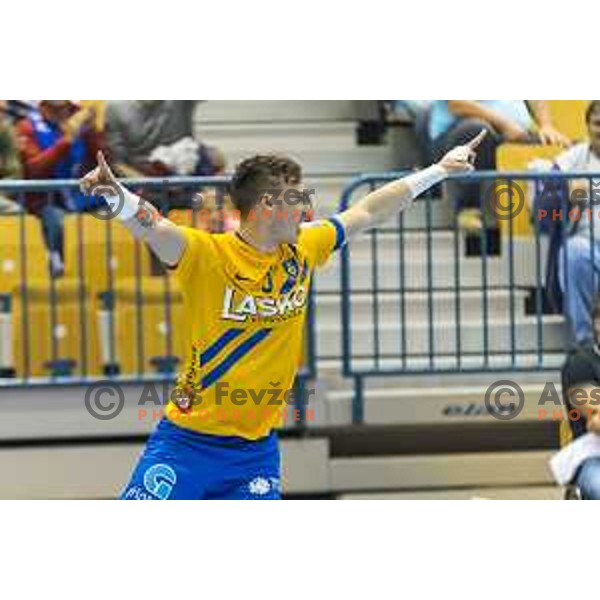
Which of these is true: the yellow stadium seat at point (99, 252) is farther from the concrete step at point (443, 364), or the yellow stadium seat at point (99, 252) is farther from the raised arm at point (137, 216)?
the raised arm at point (137, 216)

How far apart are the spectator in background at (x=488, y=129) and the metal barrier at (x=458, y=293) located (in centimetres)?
11

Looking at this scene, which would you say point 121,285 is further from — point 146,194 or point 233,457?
point 233,457

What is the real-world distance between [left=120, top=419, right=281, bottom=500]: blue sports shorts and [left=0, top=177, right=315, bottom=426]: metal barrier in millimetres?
2352

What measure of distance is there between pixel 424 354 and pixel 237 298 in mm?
2745

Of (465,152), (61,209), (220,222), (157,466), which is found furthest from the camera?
(61,209)

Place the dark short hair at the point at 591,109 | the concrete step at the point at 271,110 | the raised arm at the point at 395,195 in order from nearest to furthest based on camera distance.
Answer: the raised arm at the point at 395,195
the dark short hair at the point at 591,109
the concrete step at the point at 271,110

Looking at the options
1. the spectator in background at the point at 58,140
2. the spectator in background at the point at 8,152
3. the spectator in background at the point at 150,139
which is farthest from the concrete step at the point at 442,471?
the spectator in background at the point at 8,152

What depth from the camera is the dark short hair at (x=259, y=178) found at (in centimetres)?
445

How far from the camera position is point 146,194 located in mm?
6852

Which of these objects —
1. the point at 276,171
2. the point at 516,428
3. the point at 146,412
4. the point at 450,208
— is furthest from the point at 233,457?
the point at 450,208

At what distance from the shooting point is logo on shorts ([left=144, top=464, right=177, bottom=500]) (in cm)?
444

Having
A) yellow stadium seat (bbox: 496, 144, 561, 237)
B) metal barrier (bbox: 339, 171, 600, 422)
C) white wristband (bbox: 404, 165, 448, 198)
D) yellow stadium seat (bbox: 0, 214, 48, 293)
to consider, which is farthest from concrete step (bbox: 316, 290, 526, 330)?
white wristband (bbox: 404, 165, 448, 198)

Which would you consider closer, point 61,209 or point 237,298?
point 237,298

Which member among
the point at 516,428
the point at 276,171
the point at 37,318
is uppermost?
the point at 276,171
